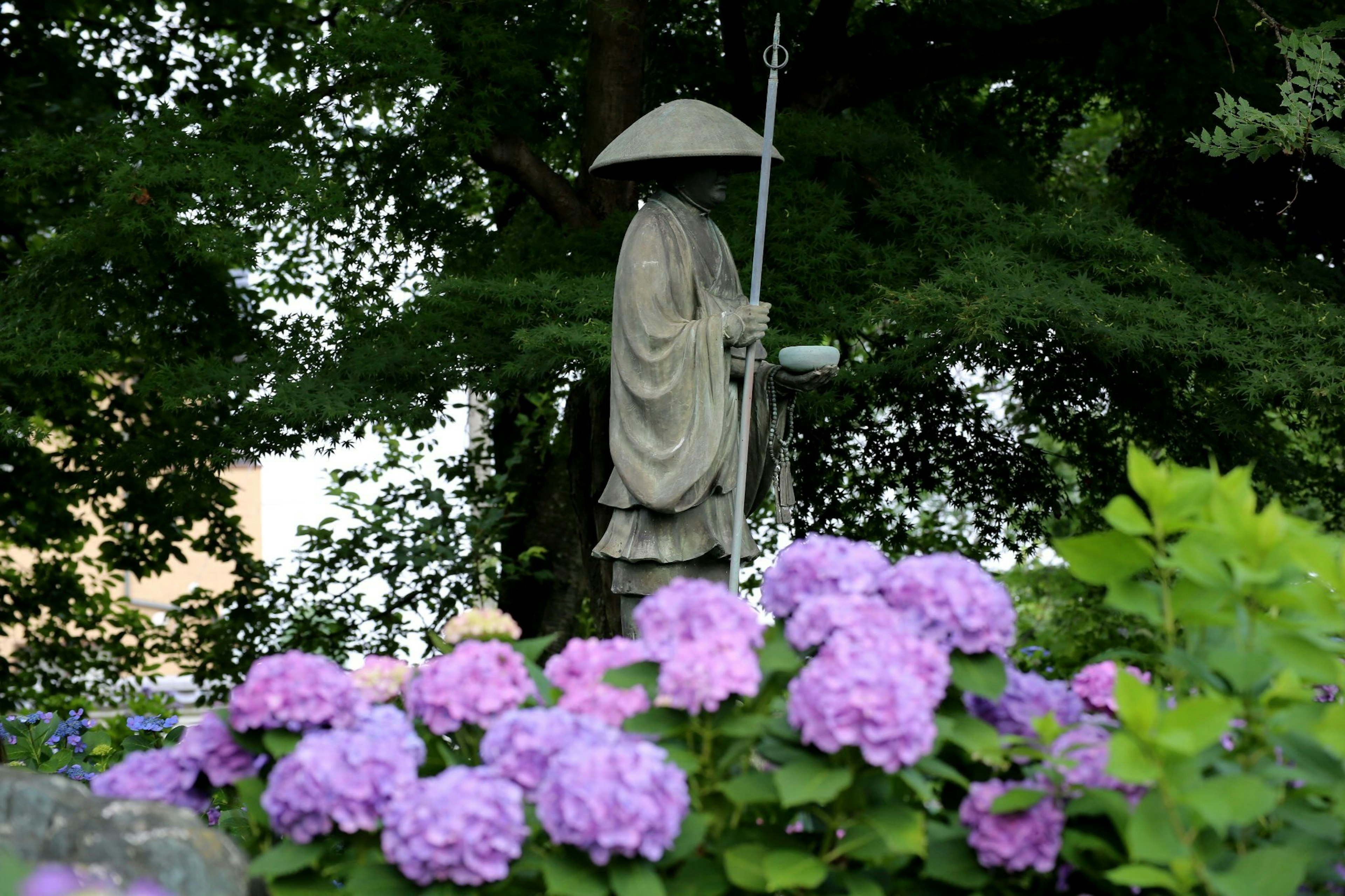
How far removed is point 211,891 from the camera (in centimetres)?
212

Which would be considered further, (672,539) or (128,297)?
(128,297)

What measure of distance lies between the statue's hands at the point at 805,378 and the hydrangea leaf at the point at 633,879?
2.74m

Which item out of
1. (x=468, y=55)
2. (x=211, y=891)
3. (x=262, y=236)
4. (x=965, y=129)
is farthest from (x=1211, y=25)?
(x=211, y=891)

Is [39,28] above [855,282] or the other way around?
above

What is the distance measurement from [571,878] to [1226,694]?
102 centimetres

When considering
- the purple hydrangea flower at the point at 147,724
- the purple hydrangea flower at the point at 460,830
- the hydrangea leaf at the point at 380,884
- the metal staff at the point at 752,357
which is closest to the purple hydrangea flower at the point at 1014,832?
the purple hydrangea flower at the point at 460,830

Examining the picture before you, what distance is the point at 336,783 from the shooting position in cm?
220

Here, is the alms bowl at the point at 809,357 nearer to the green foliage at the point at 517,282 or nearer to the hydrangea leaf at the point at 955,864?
the green foliage at the point at 517,282

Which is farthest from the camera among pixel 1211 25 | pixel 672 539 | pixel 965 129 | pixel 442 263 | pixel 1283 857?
pixel 965 129

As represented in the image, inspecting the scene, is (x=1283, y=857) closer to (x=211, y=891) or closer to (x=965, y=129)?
A: (x=211, y=891)

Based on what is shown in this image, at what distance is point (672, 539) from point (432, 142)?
4.06m

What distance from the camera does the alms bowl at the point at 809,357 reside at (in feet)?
15.3

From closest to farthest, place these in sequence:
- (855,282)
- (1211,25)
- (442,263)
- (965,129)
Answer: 1. (855,282)
2. (1211,25)
3. (442,263)
4. (965,129)

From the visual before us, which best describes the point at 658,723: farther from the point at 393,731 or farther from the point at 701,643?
the point at 393,731
